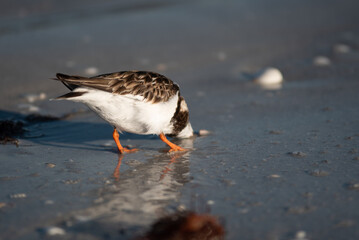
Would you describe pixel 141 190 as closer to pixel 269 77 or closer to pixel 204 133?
pixel 204 133

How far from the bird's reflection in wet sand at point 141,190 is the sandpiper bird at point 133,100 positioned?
31cm

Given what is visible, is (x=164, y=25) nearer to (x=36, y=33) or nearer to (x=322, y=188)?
(x=36, y=33)

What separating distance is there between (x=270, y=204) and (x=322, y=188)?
450 mm

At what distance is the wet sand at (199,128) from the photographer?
2758 millimetres

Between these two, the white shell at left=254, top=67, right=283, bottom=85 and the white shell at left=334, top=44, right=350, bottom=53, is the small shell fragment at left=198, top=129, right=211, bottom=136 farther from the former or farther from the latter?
the white shell at left=334, top=44, right=350, bottom=53

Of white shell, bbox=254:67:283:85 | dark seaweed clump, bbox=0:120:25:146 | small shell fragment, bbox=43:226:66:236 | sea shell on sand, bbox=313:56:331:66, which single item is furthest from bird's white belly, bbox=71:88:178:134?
sea shell on sand, bbox=313:56:331:66

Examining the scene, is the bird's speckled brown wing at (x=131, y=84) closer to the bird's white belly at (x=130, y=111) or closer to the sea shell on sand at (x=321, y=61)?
the bird's white belly at (x=130, y=111)

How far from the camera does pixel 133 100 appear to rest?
3.83m

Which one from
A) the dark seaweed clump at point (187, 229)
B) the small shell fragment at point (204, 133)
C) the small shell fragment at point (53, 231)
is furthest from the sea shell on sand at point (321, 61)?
the small shell fragment at point (53, 231)

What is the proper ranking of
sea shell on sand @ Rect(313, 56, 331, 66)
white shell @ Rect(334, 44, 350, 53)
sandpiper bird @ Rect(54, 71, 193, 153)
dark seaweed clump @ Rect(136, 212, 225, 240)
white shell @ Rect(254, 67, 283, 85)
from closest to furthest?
dark seaweed clump @ Rect(136, 212, 225, 240)
sandpiper bird @ Rect(54, 71, 193, 153)
white shell @ Rect(254, 67, 283, 85)
sea shell on sand @ Rect(313, 56, 331, 66)
white shell @ Rect(334, 44, 350, 53)

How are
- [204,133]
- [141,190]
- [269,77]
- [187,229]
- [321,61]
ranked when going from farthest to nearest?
[321,61] → [269,77] → [204,133] → [141,190] → [187,229]

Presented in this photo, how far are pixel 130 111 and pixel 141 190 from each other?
0.89 metres

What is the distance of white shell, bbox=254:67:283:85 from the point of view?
5930 mm

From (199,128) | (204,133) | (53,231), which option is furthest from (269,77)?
(53,231)
